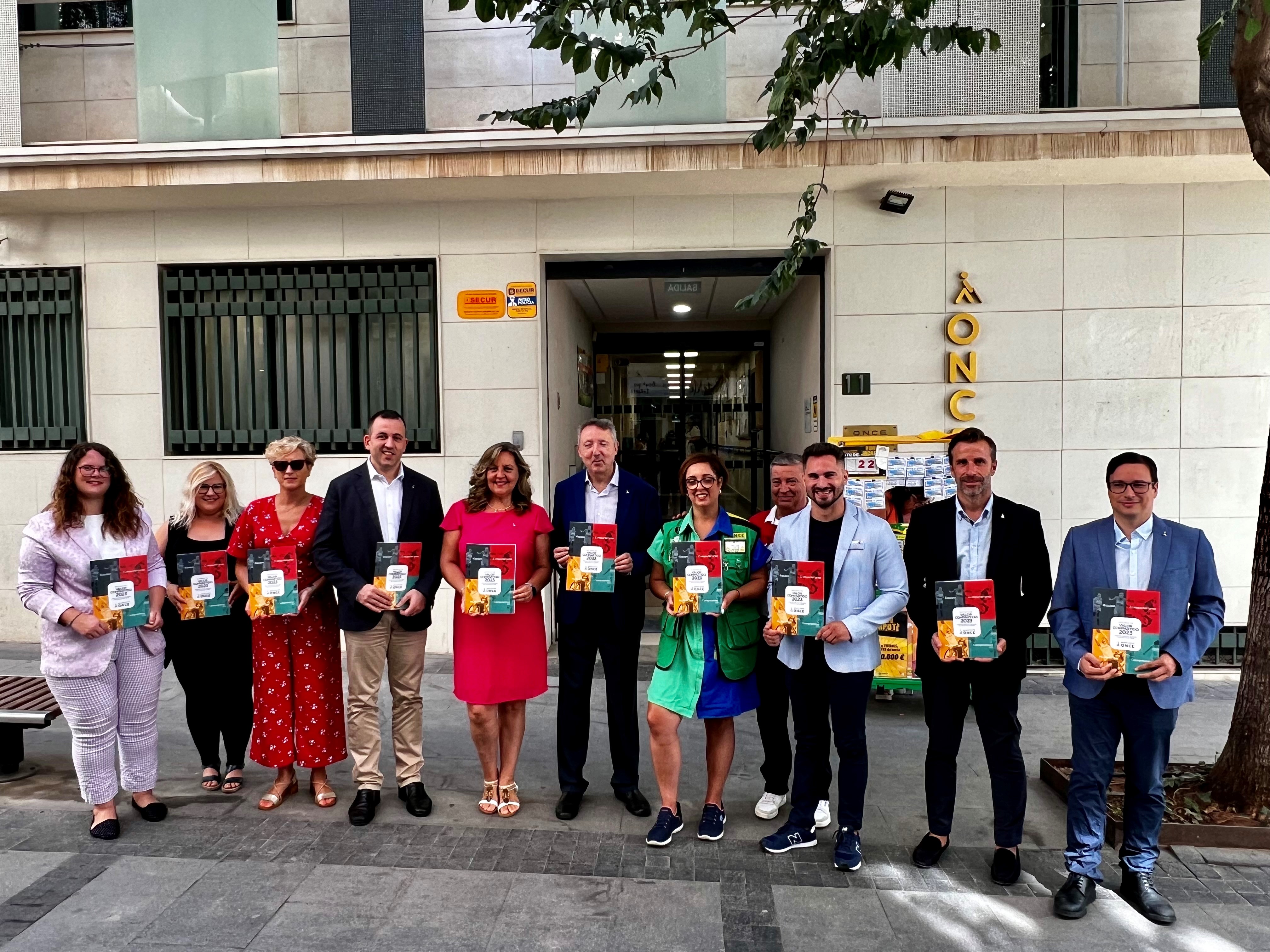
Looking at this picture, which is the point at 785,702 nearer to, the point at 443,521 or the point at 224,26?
the point at 443,521

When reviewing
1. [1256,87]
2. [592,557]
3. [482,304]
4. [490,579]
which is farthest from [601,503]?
[1256,87]

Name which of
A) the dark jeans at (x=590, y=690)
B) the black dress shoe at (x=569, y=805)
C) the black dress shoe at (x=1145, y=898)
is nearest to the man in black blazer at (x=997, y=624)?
the black dress shoe at (x=1145, y=898)

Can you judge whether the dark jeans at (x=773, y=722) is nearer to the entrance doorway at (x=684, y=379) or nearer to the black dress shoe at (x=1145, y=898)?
the black dress shoe at (x=1145, y=898)

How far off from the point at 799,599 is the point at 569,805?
1.67 m

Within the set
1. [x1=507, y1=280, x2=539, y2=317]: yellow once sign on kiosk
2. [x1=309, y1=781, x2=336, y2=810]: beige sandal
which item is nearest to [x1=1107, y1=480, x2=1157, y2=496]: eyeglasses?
[x1=309, y1=781, x2=336, y2=810]: beige sandal

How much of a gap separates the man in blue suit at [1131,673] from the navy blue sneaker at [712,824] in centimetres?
142

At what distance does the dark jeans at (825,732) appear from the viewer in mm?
3684

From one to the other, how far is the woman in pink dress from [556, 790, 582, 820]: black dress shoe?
232mm

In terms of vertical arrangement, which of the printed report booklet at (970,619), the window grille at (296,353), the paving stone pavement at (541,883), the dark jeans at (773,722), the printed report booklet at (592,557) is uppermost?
the window grille at (296,353)

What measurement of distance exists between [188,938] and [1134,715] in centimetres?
379

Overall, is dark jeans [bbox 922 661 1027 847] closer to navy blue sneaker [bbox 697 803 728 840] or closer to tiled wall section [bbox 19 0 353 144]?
navy blue sneaker [bbox 697 803 728 840]

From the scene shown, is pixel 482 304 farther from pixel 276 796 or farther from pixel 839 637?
pixel 839 637

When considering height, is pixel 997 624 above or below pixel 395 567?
below

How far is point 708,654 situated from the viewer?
3.89m
